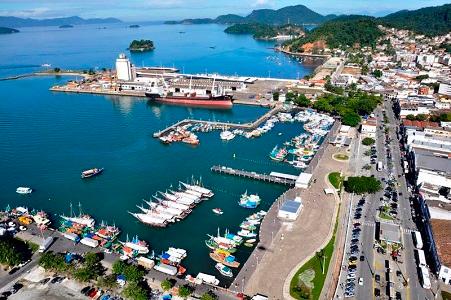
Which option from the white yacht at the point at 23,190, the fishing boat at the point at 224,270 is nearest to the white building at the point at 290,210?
the fishing boat at the point at 224,270

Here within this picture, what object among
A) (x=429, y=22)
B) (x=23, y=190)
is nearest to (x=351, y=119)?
(x=23, y=190)

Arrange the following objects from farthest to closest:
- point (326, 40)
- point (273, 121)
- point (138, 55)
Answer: point (138, 55)
point (326, 40)
point (273, 121)

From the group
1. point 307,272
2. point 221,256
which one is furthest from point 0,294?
point 307,272

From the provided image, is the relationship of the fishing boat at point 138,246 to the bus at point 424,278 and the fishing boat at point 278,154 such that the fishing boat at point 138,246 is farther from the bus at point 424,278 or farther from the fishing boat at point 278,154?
the fishing boat at point 278,154

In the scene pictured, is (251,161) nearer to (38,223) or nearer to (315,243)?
(315,243)

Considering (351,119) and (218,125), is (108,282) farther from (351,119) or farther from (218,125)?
(351,119)
